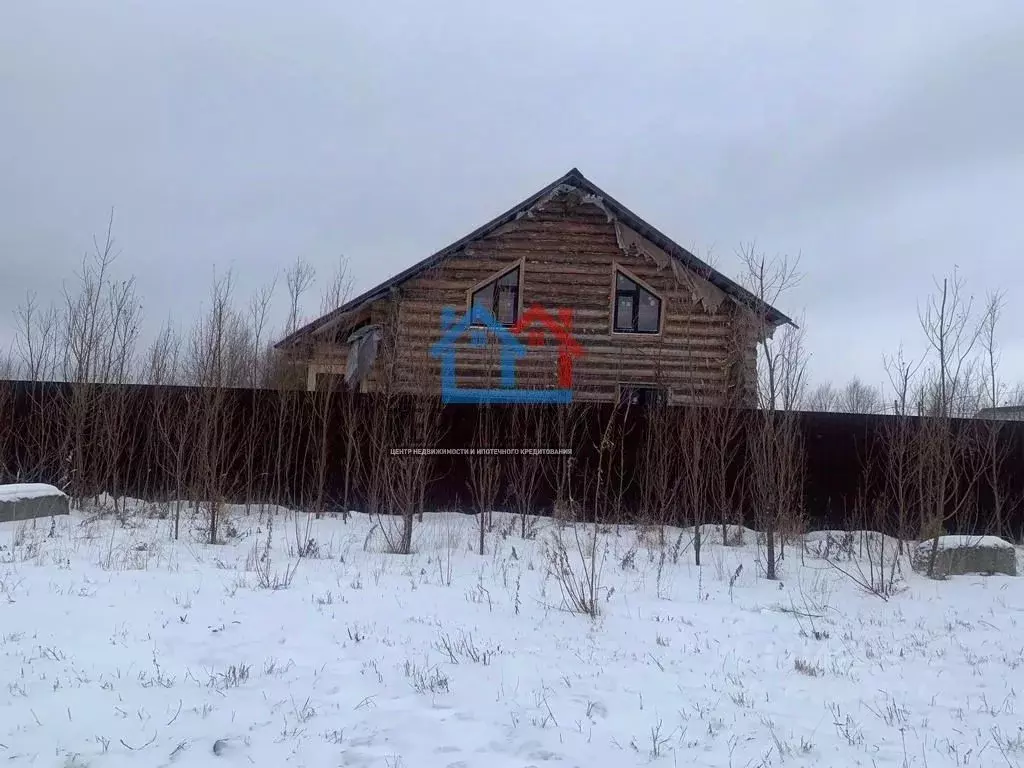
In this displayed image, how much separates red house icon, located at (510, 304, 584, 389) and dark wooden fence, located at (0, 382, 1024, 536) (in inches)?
103

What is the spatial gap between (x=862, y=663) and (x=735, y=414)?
5.37m

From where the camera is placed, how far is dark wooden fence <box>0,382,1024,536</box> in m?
12.1

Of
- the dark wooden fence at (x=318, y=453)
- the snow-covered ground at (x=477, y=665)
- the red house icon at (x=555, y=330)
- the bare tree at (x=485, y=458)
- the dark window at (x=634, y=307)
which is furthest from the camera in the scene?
the dark window at (x=634, y=307)

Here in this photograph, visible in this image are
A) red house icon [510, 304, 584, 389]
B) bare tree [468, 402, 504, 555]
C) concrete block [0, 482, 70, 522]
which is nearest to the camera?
concrete block [0, 482, 70, 522]

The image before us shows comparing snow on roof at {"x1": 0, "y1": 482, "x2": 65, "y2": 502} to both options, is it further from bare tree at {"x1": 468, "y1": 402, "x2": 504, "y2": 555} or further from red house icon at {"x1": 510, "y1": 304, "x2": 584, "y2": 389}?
red house icon at {"x1": 510, "y1": 304, "x2": 584, "y2": 389}

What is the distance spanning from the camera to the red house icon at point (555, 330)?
A: 14.7 m

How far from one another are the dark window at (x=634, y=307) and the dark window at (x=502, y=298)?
209cm

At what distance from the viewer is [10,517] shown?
32.6ft

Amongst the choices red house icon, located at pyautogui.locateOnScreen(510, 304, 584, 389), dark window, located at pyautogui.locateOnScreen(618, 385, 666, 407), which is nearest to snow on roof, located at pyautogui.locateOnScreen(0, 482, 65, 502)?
red house icon, located at pyautogui.locateOnScreen(510, 304, 584, 389)

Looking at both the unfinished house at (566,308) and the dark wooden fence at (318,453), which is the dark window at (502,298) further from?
the dark wooden fence at (318,453)

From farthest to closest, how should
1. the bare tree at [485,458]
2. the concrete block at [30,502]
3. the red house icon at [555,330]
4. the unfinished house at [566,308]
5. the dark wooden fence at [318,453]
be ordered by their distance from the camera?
the red house icon at [555,330], the unfinished house at [566,308], the dark wooden fence at [318,453], the bare tree at [485,458], the concrete block at [30,502]

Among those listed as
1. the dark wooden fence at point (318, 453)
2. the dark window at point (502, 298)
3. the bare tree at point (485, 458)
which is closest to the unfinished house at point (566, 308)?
the dark window at point (502, 298)

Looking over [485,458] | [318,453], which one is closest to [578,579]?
[485,458]

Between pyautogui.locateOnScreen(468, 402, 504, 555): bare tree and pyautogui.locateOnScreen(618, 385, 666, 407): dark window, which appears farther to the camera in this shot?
pyautogui.locateOnScreen(618, 385, 666, 407): dark window
